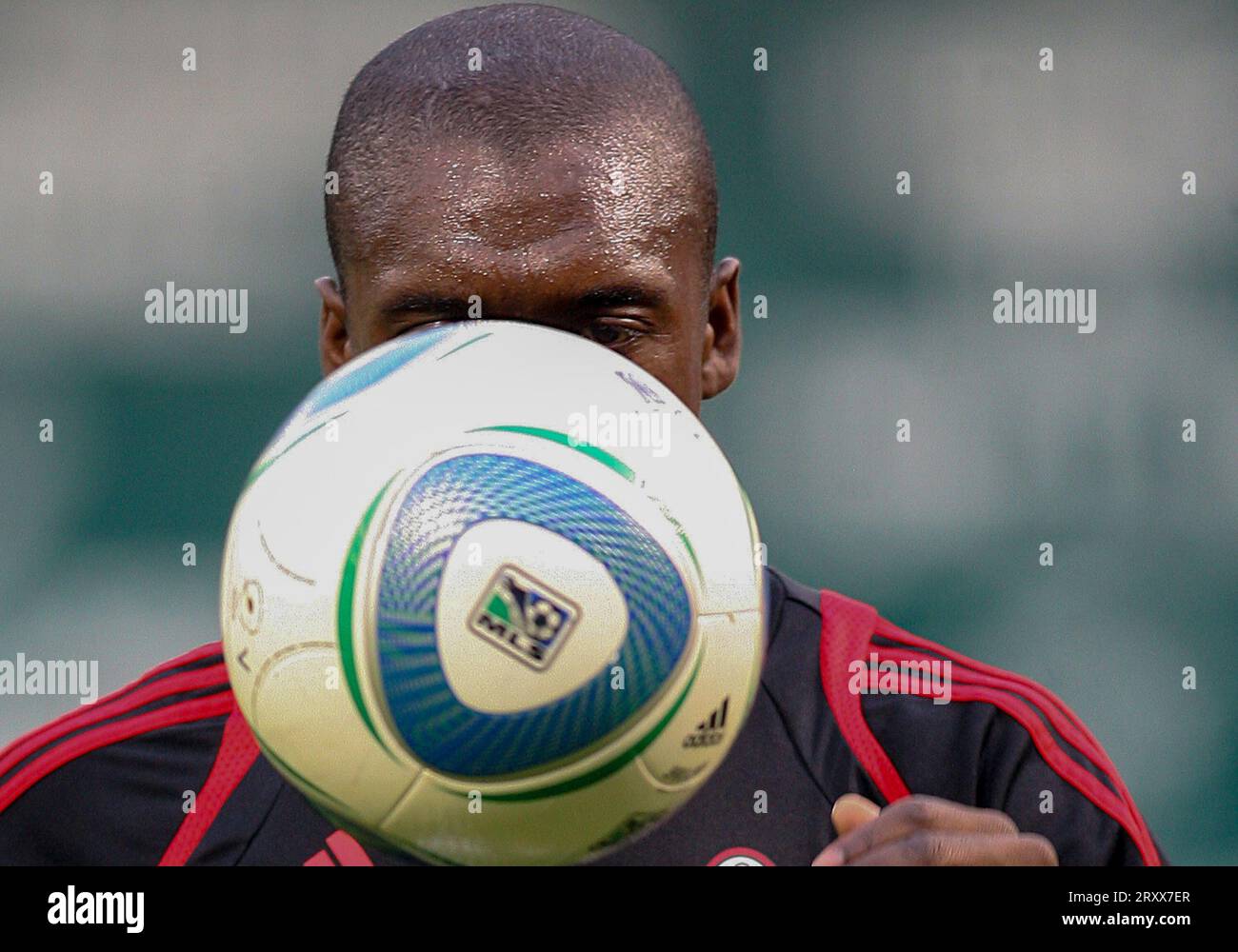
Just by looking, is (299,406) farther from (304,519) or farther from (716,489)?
(716,489)

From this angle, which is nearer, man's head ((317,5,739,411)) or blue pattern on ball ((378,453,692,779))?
blue pattern on ball ((378,453,692,779))

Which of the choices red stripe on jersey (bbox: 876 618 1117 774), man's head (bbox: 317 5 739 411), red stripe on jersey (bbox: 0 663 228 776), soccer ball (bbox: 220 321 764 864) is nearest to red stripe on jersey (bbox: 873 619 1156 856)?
red stripe on jersey (bbox: 876 618 1117 774)

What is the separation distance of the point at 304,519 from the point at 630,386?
0.53 metres

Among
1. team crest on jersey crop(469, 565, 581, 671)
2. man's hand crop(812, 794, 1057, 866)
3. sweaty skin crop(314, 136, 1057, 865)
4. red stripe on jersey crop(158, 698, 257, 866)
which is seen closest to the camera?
team crest on jersey crop(469, 565, 581, 671)

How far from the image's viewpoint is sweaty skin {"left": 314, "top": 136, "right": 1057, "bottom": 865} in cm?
292

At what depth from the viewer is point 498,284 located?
2.90 metres

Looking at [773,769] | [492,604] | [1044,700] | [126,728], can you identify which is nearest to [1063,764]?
[1044,700]

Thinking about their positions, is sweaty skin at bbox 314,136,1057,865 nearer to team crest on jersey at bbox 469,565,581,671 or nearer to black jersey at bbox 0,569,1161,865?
black jersey at bbox 0,569,1161,865

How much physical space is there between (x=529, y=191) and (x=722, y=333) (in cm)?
88

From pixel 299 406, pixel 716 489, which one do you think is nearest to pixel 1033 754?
pixel 716 489
